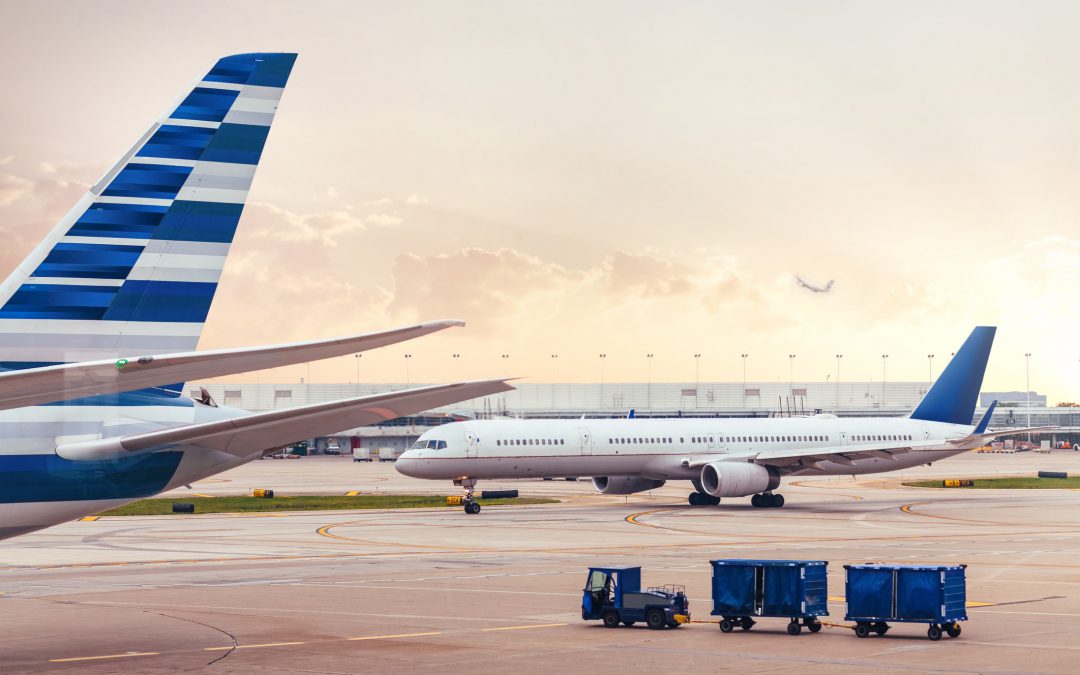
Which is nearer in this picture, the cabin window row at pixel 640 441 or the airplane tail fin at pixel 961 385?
the cabin window row at pixel 640 441

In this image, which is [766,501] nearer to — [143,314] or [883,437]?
[883,437]

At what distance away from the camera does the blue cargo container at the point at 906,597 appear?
22.7 metres

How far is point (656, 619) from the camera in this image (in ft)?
79.4

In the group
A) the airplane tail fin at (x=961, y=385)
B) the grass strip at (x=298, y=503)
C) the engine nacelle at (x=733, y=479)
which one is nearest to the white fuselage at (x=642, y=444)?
the airplane tail fin at (x=961, y=385)

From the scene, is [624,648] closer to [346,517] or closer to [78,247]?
[78,247]

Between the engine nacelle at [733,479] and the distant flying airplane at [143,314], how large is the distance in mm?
42747

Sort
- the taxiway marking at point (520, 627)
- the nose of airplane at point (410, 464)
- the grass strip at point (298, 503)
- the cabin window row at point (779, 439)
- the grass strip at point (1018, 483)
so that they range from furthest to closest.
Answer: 1. the grass strip at point (1018, 483)
2. the cabin window row at point (779, 439)
3. the grass strip at point (298, 503)
4. the nose of airplane at point (410, 464)
5. the taxiway marking at point (520, 627)

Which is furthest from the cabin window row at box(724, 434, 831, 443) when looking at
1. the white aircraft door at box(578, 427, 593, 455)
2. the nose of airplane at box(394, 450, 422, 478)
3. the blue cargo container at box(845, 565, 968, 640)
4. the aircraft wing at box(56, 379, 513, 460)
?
the aircraft wing at box(56, 379, 513, 460)

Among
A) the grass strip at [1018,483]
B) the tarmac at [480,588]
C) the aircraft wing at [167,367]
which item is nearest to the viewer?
the aircraft wing at [167,367]

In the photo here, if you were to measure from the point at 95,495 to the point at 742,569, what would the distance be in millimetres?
11776

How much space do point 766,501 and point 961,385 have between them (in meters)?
16.5

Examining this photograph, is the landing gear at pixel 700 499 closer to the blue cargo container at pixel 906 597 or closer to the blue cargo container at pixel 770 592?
the blue cargo container at pixel 770 592

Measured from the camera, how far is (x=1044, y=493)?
243 ft

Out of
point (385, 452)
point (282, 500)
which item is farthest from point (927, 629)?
point (385, 452)
